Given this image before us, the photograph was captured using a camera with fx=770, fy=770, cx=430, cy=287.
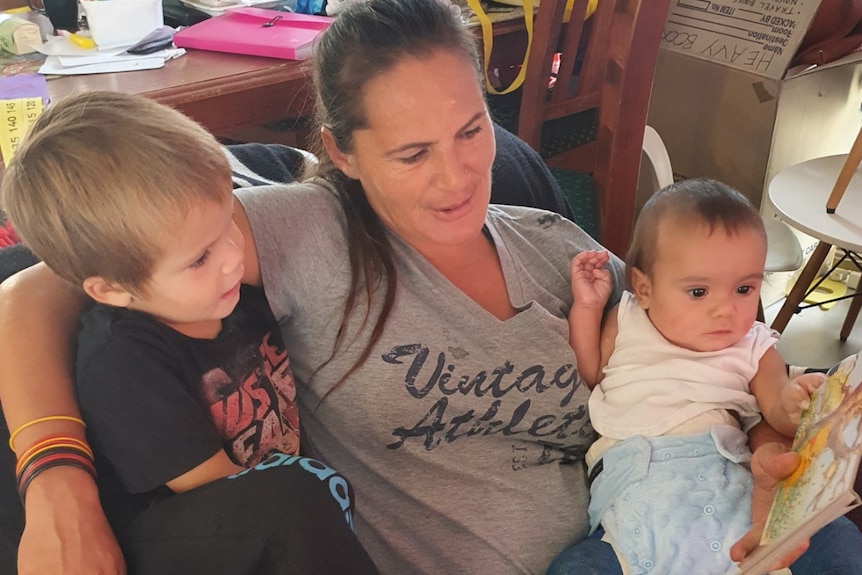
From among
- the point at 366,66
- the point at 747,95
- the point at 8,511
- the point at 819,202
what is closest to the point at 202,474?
the point at 8,511

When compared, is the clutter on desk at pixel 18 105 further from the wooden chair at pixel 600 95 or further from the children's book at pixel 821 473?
the children's book at pixel 821 473

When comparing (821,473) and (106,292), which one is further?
(106,292)

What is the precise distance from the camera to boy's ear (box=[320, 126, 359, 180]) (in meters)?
1.17

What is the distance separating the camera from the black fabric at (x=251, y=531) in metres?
0.81

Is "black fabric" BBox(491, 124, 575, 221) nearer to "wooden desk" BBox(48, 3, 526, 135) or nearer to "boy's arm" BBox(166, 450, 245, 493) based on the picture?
"wooden desk" BBox(48, 3, 526, 135)

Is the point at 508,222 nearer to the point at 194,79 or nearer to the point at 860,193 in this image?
the point at 194,79

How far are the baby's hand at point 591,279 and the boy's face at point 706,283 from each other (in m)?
0.09

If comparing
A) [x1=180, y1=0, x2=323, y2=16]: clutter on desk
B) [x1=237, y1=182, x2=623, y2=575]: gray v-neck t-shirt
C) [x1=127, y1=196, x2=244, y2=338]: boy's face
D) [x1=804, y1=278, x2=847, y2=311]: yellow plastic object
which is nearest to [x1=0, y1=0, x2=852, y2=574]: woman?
[x1=237, y1=182, x2=623, y2=575]: gray v-neck t-shirt

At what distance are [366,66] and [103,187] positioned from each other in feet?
1.34

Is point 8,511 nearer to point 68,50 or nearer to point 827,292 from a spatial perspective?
point 68,50

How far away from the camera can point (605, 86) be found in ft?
5.68

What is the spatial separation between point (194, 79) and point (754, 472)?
1369 mm

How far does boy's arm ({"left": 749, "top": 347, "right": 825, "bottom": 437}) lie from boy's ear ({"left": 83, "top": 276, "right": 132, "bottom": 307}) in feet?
2.95

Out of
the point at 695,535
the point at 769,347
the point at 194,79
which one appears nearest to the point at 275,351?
the point at 695,535
